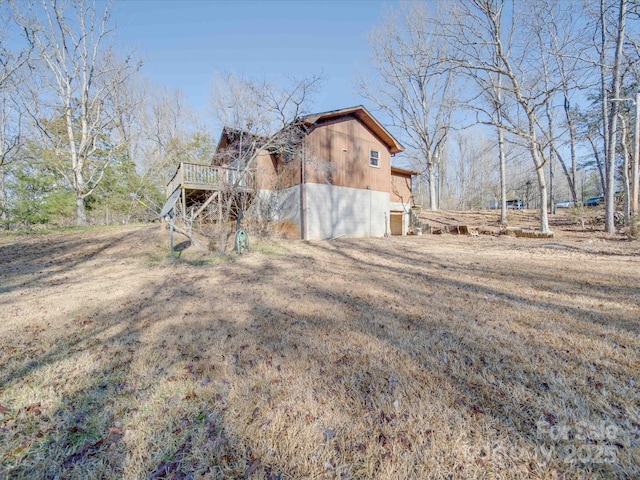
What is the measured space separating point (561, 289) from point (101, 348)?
679 centimetres

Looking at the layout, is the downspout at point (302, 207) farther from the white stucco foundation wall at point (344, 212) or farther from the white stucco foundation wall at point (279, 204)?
the white stucco foundation wall at point (279, 204)

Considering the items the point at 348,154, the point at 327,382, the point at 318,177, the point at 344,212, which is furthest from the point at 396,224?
the point at 327,382

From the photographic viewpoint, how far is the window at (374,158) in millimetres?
15336

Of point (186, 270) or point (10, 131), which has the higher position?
point (10, 131)

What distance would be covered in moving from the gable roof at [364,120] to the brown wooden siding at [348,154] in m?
0.24

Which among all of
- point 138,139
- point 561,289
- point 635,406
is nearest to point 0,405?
point 635,406

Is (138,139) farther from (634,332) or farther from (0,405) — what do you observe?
(634,332)

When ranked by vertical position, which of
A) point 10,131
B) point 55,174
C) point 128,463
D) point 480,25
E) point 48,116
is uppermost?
point 480,25

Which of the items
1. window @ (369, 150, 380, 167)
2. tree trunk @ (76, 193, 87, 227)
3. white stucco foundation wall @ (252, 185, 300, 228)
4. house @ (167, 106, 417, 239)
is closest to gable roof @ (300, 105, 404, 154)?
house @ (167, 106, 417, 239)

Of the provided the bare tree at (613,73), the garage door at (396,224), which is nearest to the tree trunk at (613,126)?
the bare tree at (613,73)

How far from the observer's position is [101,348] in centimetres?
290

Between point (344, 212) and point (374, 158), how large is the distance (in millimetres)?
4055

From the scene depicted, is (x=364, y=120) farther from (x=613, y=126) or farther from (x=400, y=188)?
(x=613, y=126)

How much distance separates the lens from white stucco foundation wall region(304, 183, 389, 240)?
1300 centimetres
